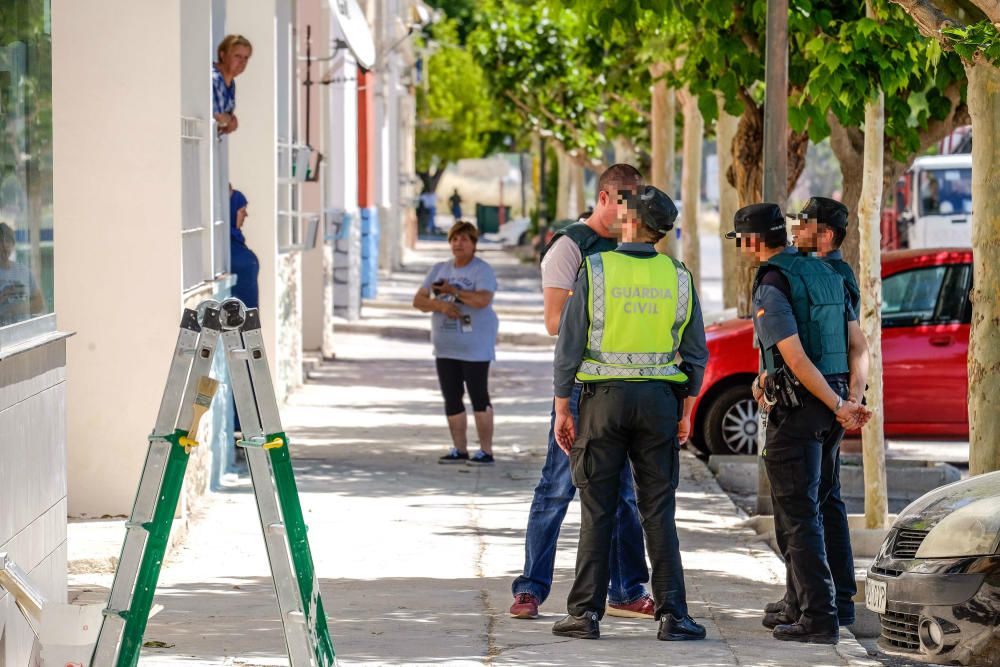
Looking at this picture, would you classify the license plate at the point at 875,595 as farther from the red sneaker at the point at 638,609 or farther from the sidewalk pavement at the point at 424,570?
the red sneaker at the point at 638,609

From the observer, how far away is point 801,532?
7207 millimetres

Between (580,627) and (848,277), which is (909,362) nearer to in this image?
(848,277)

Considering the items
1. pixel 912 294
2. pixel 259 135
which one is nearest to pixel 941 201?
pixel 912 294

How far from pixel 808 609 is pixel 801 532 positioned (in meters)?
0.31

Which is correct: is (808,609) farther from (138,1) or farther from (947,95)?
(947,95)

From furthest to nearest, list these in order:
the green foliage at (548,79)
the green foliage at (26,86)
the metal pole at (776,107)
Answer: the green foliage at (548,79)
the metal pole at (776,107)
the green foliage at (26,86)

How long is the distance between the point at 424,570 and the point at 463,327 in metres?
3.85

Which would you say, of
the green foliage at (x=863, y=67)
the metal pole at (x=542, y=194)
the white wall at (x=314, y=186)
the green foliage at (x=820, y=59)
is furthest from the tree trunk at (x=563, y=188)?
the green foliage at (x=863, y=67)

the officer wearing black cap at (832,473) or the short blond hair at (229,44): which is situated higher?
the short blond hair at (229,44)

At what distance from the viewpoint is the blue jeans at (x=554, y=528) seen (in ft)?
24.7

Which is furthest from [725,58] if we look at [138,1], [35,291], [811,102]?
[35,291]

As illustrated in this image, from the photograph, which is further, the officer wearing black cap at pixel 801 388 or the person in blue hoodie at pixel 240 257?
the person in blue hoodie at pixel 240 257

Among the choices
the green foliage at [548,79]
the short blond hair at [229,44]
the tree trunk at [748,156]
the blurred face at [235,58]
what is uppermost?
the green foliage at [548,79]

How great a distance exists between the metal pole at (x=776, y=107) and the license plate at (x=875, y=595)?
→ 3.47 metres
